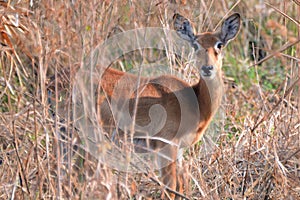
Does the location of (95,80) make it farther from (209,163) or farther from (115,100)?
(209,163)

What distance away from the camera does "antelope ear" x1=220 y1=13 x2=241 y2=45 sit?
17.2 feet

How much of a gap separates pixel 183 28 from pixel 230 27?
1.28 feet

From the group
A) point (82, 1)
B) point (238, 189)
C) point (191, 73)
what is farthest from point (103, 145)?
point (191, 73)

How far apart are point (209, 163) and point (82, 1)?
6.14 feet

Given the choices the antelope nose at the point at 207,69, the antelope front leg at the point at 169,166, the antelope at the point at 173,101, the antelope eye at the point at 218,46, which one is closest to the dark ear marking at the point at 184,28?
the antelope at the point at 173,101

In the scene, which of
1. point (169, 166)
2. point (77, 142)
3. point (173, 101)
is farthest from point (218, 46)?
point (77, 142)

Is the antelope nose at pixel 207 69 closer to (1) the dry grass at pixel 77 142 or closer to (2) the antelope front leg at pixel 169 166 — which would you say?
(1) the dry grass at pixel 77 142

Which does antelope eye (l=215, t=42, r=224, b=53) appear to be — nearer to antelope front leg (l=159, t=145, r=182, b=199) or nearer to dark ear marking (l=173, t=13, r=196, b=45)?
dark ear marking (l=173, t=13, r=196, b=45)

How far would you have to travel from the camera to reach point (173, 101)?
215 inches

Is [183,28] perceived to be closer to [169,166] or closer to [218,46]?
[218,46]

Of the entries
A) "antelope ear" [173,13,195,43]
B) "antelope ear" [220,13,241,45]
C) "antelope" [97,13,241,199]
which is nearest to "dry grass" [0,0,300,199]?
"antelope ear" [173,13,195,43]

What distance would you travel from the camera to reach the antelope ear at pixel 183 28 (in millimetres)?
5113

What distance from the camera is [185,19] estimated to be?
5070 millimetres

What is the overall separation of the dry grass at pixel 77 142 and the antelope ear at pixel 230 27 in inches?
12.5
